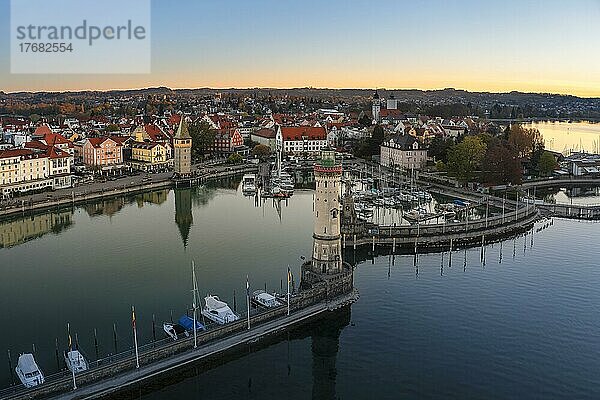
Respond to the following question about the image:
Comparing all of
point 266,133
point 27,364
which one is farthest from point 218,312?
point 266,133

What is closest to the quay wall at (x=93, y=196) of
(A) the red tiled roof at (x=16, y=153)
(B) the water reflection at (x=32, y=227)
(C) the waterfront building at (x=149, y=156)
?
(B) the water reflection at (x=32, y=227)

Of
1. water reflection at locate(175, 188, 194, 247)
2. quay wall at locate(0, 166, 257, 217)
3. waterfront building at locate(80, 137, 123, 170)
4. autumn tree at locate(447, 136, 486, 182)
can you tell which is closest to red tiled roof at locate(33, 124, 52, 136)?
waterfront building at locate(80, 137, 123, 170)

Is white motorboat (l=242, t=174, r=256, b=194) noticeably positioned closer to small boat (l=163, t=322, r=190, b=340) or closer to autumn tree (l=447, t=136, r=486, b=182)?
autumn tree (l=447, t=136, r=486, b=182)

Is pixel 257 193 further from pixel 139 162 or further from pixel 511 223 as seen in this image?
pixel 511 223

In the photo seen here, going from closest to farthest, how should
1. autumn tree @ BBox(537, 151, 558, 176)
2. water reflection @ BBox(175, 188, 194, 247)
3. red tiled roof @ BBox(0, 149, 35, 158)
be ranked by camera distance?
water reflection @ BBox(175, 188, 194, 247) → red tiled roof @ BBox(0, 149, 35, 158) → autumn tree @ BBox(537, 151, 558, 176)

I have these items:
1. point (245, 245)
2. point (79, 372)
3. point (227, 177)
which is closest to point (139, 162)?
point (227, 177)

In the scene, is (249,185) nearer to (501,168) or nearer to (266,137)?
(501,168)
